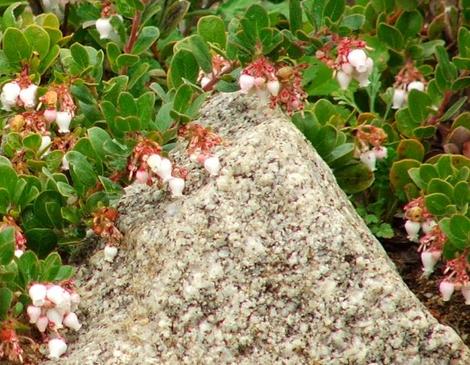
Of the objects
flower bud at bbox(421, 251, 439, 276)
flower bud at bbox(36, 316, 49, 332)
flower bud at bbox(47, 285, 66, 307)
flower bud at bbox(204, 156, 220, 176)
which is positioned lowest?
flower bud at bbox(421, 251, 439, 276)

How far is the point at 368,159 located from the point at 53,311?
4.00ft

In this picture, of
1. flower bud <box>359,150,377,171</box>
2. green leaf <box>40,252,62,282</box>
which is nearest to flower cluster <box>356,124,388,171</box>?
flower bud <box>359,150,377,171</box>

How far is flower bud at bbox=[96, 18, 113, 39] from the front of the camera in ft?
12.0

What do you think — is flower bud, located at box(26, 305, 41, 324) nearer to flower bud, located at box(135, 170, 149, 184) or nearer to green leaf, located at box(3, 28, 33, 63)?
flower bud, located at box(135, 170, 149, 184)

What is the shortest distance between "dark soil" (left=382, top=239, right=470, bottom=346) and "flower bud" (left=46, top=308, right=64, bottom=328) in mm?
1191

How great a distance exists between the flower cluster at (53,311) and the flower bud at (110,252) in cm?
19

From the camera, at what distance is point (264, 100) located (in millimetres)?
3236

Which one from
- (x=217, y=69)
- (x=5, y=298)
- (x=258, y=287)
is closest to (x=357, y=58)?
(x=217, y=69)

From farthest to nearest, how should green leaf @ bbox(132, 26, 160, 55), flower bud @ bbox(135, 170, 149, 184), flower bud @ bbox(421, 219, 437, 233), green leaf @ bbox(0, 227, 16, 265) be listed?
green leaf @ bbox(132, 26, 160, 55)
flower bud @ bbox(421, 219, 437, 233)
flower bud @ bbox(135, 170, 149, 184)
green leaf @ bbox(0, 227, 16, 265)

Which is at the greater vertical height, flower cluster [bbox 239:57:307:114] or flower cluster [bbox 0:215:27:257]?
flower cluster [bbox 239:57:307:114]

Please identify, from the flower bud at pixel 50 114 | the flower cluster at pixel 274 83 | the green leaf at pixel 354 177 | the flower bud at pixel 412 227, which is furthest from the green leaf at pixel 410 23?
the flower bud at pixel 50 114

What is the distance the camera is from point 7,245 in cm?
274

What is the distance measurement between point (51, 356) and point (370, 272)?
2.92 feet

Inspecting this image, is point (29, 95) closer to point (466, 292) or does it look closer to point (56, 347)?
point (56, 347)
